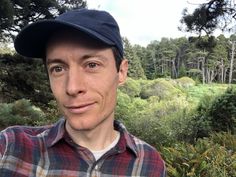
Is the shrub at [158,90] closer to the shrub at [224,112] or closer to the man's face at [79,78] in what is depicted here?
the shrub at [224,112]

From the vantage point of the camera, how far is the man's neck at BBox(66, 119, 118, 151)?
110 cm

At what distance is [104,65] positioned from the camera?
3.55 ft

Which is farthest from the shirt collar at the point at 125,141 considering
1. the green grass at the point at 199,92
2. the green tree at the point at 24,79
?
the green grass at the point at 199,92

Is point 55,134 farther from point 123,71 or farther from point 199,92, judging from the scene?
point 199,92

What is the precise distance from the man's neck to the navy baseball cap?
205 mm

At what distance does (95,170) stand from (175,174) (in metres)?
4.44

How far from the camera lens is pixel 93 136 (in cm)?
110

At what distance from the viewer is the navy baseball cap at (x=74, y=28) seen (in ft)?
3.34

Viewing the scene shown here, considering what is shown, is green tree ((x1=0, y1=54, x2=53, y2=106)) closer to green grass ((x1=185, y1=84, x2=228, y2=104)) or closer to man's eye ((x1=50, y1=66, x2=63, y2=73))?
green grass ((x1=185, y1=84, x2=228, y2=104))

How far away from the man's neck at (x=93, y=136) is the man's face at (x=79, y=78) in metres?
0.04

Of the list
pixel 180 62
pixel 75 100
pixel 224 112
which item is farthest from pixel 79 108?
pixel 180 62

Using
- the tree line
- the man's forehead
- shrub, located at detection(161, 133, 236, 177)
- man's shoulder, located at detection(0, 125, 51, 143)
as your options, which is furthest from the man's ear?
the tree line

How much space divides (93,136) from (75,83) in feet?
0.53

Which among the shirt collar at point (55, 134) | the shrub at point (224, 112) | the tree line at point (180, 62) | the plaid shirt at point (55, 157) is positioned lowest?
the tree line at point (180, 62)
